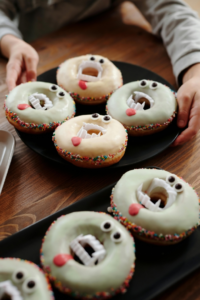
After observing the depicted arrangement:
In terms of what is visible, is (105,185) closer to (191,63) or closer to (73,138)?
(73,138)

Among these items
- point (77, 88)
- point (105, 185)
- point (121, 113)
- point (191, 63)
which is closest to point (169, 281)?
point (105, 185)

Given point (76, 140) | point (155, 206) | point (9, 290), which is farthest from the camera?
point (76, 140)

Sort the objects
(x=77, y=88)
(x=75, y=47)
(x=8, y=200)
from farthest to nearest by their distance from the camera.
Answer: (x=75, y=47) < (x=77, y=88) < (x=8, y=200)

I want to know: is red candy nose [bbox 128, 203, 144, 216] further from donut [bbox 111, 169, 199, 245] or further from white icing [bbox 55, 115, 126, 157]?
white icing [bbox 55, 115, 126, 157]

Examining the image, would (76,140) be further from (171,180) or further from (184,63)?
(184,63)

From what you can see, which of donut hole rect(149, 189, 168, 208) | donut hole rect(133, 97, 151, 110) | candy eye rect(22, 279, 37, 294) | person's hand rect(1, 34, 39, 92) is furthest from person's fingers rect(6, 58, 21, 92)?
candy eye rect(22, 279, 37, 294)

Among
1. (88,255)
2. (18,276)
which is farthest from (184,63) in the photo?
(18,276)

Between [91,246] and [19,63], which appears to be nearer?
[91,246]
